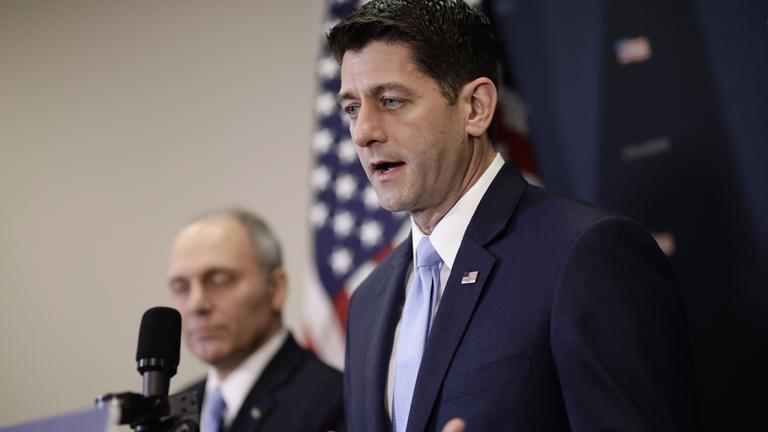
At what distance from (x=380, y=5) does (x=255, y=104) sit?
8.32 ft

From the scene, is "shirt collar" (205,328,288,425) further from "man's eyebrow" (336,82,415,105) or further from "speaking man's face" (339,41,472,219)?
"man's eyebrow" (336,82,415,105)

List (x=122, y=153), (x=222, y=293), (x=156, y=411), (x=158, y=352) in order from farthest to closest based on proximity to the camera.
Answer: (x=122, y=153) → (x=222, y=293) → (x=158, y=352) → (x=156, y=411)

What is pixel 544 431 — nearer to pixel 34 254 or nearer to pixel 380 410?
pixel 380 410

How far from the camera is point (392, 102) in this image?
2.00m

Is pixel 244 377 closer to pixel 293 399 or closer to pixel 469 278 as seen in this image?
pixel 293 399

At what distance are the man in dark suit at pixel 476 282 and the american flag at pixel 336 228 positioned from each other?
57.3 inches

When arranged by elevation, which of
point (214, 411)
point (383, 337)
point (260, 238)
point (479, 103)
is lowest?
point (214, 411)

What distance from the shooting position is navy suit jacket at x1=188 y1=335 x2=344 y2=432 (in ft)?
9.37

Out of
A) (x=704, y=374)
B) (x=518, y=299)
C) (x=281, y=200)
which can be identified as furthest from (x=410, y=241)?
(x=281, y=200)

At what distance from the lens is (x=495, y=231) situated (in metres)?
1.91

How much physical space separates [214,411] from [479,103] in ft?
5.44

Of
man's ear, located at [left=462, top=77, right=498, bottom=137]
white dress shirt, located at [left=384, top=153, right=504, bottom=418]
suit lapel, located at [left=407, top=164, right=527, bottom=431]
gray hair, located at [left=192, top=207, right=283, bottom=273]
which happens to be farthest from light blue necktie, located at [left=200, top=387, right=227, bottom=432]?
man's ear, located at [left=462, top=77, right=498, bottom=137]

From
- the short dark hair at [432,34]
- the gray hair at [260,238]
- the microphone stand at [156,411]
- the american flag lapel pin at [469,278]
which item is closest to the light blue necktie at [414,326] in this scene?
the american flag lapel pin at [469,278]

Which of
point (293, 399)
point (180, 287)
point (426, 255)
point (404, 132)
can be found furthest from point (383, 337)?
point (180, 287)
